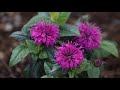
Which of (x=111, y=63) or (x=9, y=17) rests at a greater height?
(x=9, y=17)

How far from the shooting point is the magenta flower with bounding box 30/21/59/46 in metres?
2.07

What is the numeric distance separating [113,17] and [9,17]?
921mm

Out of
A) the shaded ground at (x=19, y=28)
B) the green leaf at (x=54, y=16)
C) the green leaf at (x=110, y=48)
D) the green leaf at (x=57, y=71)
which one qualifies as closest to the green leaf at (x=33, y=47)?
the green leaf at (x=57, y=71)

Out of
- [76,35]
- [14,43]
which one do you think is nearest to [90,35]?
[76,35]

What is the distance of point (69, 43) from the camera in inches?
81.4

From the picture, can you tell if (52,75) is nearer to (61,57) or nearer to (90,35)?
(61,57)

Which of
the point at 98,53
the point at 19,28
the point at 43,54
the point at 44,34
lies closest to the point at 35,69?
the point at 43,54

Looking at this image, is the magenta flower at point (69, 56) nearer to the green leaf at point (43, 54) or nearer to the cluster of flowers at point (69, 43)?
the cluster of flowers at point (69, 43)

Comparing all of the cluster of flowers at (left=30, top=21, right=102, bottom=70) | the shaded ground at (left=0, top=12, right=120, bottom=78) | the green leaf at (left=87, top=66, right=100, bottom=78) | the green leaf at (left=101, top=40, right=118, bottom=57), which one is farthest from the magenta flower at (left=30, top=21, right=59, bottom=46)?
the shaded ground at (left=0, top=12, right=120, bottom=78)

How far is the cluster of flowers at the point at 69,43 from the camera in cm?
200

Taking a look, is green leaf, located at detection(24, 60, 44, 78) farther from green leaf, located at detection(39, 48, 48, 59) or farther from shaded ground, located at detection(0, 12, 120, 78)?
shaded ground, located at detection(0, 12, 120, 78)

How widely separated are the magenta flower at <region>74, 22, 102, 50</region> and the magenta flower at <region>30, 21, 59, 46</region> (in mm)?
157

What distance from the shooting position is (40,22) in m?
2.14
